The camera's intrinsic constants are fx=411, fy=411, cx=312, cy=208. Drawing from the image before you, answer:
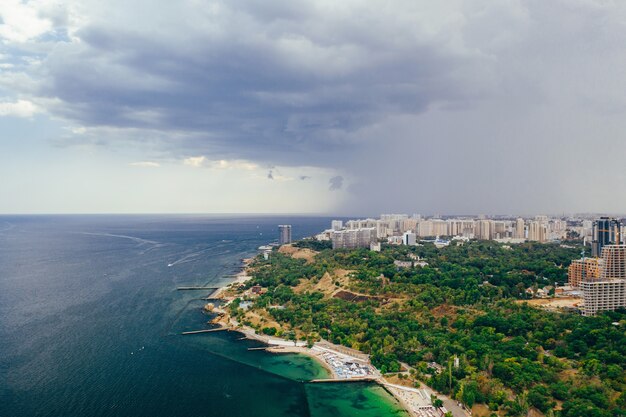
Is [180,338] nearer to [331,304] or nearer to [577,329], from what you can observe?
[331,304]

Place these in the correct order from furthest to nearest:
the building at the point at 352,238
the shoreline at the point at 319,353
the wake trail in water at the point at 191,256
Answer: the building at the point at 352,238 < the wake trail in water at the point at 191,256 < the shoreline at the point at 319,353

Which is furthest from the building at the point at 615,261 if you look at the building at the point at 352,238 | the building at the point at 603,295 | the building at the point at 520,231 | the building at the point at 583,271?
the building at the point at 520,231

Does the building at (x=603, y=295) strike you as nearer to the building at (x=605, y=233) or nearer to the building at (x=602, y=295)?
the building at (x=602, y=295)

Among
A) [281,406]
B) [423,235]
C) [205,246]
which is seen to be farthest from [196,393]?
[423,235]

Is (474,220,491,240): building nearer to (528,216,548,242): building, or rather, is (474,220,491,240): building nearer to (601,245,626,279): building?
(528,216,548,242): building

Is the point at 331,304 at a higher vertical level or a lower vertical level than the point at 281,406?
higher
